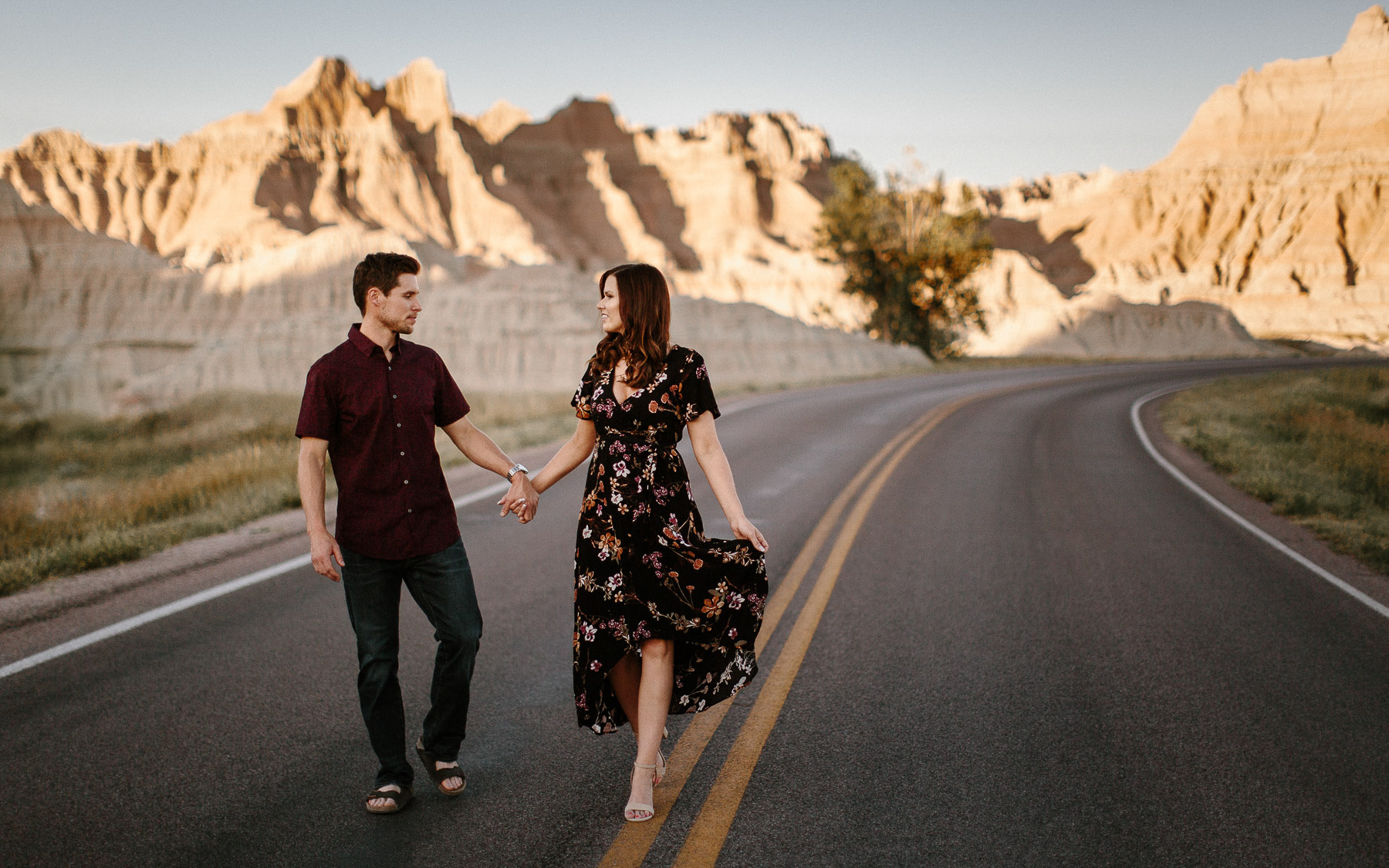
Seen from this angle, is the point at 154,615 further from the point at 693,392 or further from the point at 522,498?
the point at 693,392

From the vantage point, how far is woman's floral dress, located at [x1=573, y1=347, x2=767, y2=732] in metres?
3.23

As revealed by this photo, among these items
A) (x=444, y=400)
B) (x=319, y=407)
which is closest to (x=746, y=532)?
(x=444, y=400)

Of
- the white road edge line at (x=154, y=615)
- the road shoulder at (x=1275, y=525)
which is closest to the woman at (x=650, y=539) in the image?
the white road edge line at (x=154, y=615)

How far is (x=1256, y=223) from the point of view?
89.5m

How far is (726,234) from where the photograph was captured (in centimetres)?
9838

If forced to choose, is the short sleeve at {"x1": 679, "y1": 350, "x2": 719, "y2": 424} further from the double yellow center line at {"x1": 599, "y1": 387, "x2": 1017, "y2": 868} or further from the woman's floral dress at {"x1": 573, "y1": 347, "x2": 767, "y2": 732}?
the double yellow center line at {"x1": 599, "y1": 387, "x2": 1017, "y2": 868}

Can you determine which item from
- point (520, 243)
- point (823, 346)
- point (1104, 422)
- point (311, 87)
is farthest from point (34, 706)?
point (311, 87)

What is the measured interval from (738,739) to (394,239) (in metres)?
58.5

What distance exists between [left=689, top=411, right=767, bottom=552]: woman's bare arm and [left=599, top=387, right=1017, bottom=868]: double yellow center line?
97cm

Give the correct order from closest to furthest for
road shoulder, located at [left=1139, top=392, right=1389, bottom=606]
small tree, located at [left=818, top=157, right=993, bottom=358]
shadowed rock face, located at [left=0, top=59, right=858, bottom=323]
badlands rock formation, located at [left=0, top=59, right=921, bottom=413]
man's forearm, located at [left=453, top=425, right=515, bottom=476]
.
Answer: man's forearm, located at [left=453, top=425, right=515, bottom=476], road shoulder, located at [left=1139, top=392, right=1389, bottom=606], small tree, located at [left=818, top=157, right=993, bottom=358], badlands rock formation, located at [left=0, top=59, right=921, bottom=413], shadowed rock face, located at [left=0, top=59, right=858, bottom=323]

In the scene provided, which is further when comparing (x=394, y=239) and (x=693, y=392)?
(x=394, y=239)

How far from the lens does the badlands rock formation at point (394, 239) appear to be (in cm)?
4791

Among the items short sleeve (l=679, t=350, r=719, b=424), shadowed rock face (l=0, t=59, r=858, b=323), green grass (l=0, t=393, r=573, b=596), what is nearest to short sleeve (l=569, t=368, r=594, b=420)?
short sleeve (l=679, t=350, r=719, b=424)

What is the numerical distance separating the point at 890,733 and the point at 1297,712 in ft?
6.77
